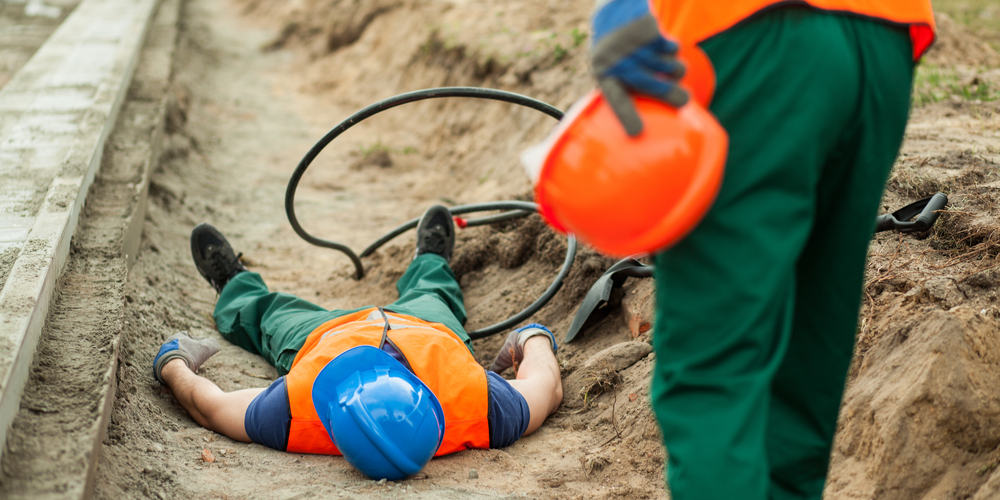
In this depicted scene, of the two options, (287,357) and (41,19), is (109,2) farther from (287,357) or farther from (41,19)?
(287,357)

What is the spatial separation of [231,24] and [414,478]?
10.9 metres

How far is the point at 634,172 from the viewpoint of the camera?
4.65ft

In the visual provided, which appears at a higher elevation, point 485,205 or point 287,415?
point 287,415

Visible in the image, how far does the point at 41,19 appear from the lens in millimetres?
9586

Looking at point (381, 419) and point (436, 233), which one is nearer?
point (381, 419)

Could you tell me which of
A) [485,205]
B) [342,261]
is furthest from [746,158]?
[342,261]

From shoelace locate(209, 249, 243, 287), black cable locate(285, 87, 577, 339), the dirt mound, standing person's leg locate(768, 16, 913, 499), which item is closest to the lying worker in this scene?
shoelace locate(209, 249, 243, 287)

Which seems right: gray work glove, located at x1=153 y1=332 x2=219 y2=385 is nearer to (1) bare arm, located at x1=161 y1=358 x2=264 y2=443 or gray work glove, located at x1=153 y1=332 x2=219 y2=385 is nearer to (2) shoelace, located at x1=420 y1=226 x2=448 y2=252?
(1) bare arm, located at x1=161 y1=358 x2=264 y2=443

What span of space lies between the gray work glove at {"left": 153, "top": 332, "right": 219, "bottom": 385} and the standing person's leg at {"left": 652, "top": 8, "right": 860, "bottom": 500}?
2.14 meters

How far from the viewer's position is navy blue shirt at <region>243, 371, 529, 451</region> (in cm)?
285

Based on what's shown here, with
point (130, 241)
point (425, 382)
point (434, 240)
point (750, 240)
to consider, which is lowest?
point (434, 240)

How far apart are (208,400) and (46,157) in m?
1.67

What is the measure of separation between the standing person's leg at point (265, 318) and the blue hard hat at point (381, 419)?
0.77 meters

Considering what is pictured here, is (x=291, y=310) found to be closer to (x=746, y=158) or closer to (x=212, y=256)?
(x=212, y=256)
